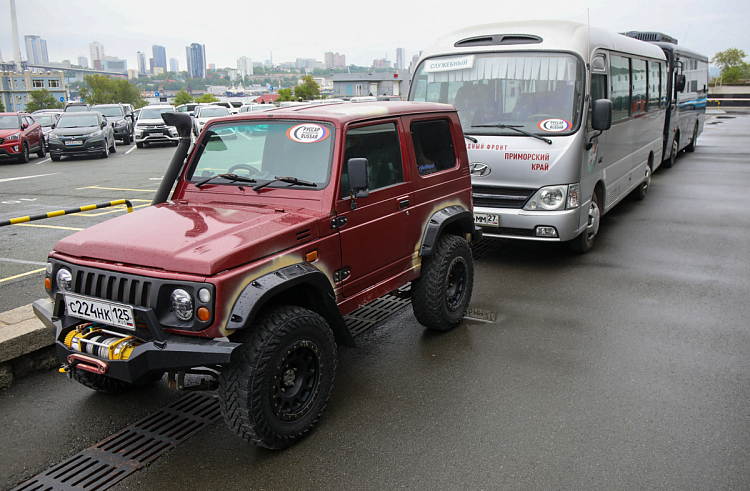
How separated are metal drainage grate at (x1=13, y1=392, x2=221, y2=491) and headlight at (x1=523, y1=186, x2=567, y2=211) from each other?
4476 mm

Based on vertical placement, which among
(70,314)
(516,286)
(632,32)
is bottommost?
(516,286)

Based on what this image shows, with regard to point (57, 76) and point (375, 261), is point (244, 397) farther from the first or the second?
point (57, 76)

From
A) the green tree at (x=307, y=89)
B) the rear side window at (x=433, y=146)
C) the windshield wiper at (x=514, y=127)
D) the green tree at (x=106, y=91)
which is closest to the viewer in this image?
the rear side window at (x=433, y=146)

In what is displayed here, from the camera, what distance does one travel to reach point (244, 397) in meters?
3.22

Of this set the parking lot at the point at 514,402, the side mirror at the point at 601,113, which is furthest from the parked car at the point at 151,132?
the side mirror at the point at 601,113

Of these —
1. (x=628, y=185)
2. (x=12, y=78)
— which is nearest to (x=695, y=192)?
(x=628, y=185)

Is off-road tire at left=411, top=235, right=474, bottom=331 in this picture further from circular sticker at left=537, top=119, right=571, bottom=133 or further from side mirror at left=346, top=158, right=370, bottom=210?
circular sticker at left=537, top=119, right=571, bottom=133

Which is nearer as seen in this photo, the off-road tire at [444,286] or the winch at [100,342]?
the winch at [100,342]

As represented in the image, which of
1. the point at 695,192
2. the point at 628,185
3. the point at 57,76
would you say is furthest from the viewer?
the point at 57,76

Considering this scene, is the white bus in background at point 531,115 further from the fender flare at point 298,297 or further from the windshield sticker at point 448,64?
the fender flare at point 298,297

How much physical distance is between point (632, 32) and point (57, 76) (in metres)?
152

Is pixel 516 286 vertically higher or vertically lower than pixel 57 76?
lower

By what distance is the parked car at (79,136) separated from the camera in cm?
2067

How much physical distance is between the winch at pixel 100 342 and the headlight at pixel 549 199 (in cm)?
508
